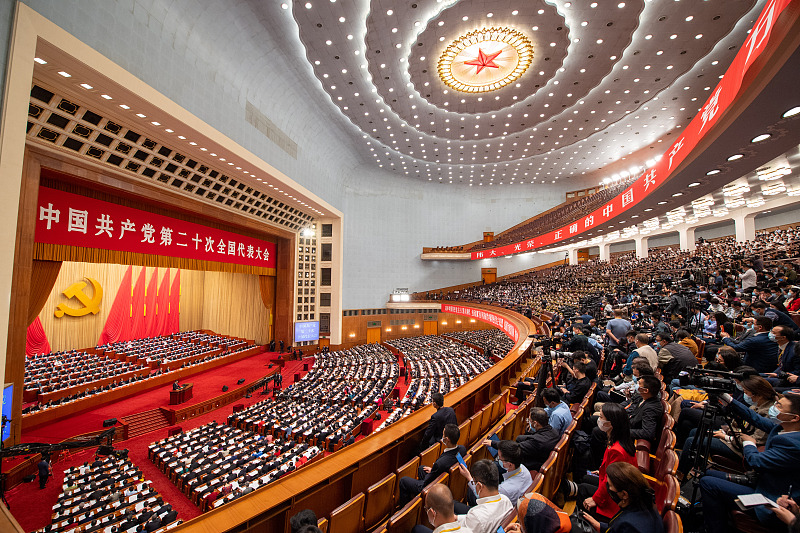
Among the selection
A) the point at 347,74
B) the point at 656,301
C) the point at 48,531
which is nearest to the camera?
the point at 48,531

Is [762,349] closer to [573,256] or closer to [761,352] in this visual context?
[761,352]

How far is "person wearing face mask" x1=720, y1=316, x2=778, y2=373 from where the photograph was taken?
352 cm

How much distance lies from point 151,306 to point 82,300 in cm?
341

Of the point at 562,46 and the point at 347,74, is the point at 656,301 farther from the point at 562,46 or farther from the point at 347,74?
the point at 347,74

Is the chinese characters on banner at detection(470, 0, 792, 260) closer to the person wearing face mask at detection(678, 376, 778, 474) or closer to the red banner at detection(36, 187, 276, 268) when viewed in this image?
the person wearing face mask at detection(678, 376, 778, 474)

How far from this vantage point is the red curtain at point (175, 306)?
806 inches

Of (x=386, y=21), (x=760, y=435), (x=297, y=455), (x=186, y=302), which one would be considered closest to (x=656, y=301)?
(x=760, y=435)

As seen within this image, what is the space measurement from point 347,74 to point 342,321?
14298mm

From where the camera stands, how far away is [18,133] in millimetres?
5199

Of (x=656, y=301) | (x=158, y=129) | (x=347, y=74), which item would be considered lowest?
(x=656, y=301)

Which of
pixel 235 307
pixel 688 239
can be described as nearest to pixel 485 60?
pixel 688 239

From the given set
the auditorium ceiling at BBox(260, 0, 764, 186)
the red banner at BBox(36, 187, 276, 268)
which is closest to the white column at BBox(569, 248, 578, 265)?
the auditorium ceiling at BBox(260, 0, 764, 186)

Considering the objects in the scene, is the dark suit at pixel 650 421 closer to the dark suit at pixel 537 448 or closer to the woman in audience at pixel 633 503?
the dark suit at pixel 537 448

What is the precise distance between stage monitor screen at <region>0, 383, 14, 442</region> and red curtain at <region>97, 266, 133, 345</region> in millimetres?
12476
